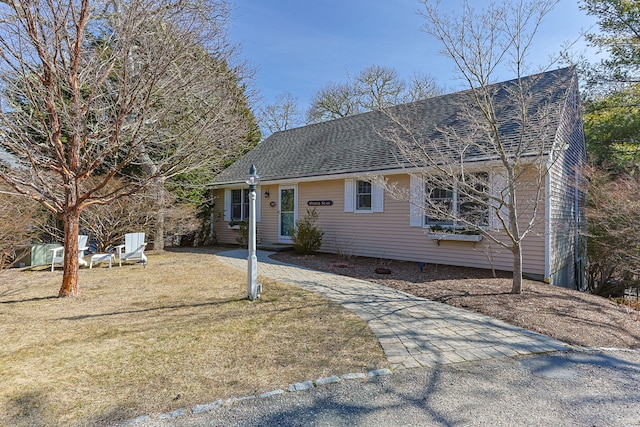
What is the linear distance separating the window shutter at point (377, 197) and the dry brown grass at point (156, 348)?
4659 mm

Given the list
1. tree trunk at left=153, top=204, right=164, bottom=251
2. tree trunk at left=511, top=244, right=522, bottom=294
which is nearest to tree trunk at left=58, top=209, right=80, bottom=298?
tree trunk at left=153, top=204, right=164, bottom=251

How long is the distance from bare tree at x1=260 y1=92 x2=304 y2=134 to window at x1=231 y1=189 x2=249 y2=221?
1344cm

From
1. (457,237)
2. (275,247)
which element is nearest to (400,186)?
(457,237)

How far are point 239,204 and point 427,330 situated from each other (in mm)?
11490

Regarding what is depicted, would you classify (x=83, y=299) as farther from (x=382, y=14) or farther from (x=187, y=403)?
(x=382, y=14)

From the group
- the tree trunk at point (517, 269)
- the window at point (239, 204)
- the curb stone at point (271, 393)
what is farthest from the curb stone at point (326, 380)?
the window at point (239, 204)

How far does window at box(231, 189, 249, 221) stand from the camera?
14298mm

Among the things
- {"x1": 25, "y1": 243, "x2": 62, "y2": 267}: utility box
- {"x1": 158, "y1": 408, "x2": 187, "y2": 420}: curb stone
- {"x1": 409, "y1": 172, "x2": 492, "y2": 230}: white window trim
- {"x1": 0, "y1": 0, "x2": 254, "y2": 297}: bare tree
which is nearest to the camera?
{"x1": 158, "y1": 408, "x2": 187, "y2": 420}: curb stone

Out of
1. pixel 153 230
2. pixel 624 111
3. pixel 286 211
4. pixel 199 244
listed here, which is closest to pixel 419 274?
pixel 286 211

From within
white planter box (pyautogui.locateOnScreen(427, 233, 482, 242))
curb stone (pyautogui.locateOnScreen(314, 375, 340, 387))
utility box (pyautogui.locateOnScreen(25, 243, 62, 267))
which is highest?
white planter box (pyautogui.locateOnScreen(427, 233, 482, 242))

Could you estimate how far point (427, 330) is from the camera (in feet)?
14.3

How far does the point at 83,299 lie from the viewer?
18.3 ft

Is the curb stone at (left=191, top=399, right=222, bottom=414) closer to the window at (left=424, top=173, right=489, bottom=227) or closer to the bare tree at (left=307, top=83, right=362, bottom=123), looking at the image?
the window at (left=424, top=173, right=489, bottom=227)

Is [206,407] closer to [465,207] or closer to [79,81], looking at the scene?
[79,81]
